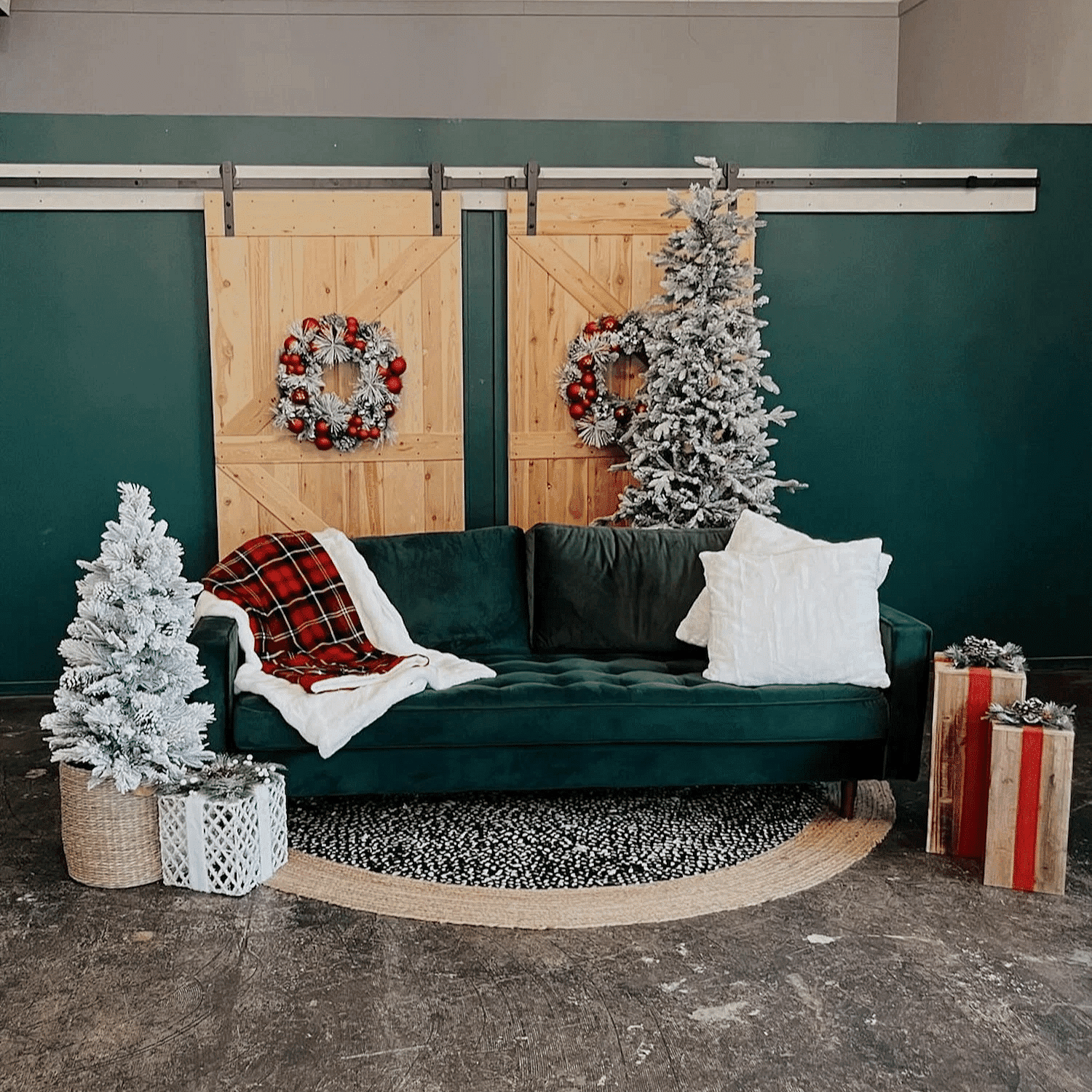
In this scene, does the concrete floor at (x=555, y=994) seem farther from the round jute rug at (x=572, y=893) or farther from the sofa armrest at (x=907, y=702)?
the sofa armrest at (x=907, y=702)

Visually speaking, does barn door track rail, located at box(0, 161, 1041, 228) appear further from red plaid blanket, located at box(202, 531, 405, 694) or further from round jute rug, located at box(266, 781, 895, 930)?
round jute rug, located at box(266, 781, 895, 930)

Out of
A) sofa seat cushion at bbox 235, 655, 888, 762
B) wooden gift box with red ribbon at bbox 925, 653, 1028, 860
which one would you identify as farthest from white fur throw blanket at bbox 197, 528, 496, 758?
wooden gift box with red ribbon at bbox 925, 653, 1028, 860

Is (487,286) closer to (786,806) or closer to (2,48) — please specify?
(786,806)

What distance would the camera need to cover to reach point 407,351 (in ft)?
16.4

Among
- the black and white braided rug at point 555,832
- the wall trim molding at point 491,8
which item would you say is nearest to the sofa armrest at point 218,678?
the black and white braided rug at point 555,832

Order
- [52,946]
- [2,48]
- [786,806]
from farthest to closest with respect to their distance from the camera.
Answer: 1. [2,48]
2. [786,806]
3. [52,946]

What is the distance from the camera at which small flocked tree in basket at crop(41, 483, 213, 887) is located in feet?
10.2

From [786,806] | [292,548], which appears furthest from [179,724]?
[786,806]

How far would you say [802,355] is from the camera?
523cm

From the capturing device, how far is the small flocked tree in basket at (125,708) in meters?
3.12

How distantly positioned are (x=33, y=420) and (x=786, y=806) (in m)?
3.53

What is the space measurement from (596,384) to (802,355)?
0.99m

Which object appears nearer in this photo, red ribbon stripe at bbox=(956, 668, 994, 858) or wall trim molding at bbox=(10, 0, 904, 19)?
red ribbon stripe at bbox=(956, 668, 994, 858)

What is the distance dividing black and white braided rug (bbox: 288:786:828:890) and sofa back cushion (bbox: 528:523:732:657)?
1.85ft
